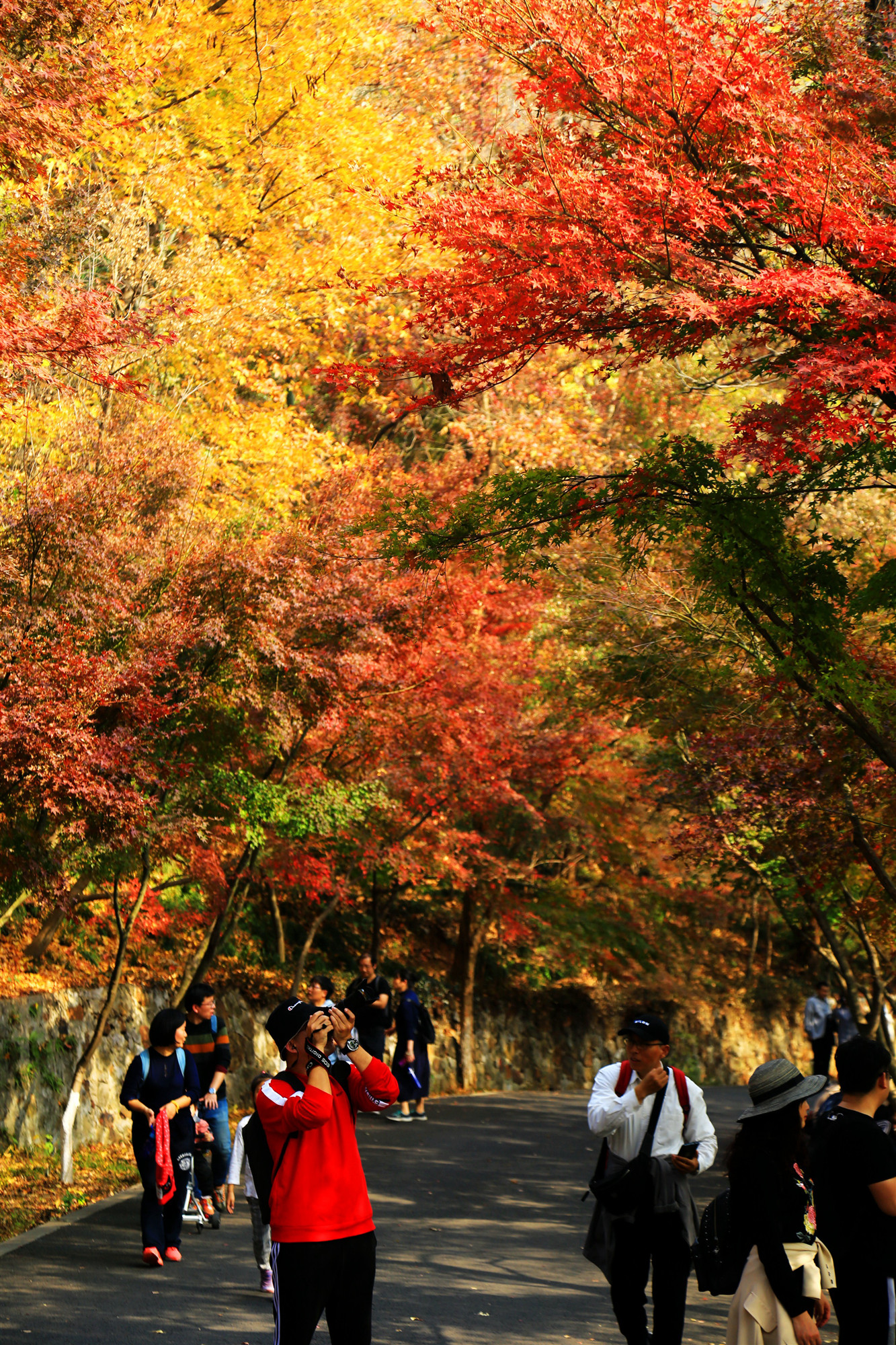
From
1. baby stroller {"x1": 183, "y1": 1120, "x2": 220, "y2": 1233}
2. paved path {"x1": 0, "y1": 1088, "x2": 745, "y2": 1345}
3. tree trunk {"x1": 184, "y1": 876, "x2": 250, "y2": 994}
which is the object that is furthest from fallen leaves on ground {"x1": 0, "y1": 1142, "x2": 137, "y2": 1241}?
tree trunk {"x1": 184, "y1": 876, "x2": 250, "y2": 994}

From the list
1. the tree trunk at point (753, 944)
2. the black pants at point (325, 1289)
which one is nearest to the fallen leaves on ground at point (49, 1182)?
the black pants at point (325, 1289)

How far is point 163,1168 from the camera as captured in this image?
7820 mm

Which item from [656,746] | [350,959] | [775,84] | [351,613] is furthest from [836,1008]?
[775,84]

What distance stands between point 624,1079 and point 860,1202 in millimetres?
1488

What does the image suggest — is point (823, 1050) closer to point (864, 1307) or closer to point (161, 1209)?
point (161, 1209)

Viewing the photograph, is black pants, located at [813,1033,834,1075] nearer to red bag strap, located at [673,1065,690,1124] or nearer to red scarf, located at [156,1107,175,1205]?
red scarf, located at [156,1107,175,1205]

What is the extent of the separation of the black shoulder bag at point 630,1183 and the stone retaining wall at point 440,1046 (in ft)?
26.1

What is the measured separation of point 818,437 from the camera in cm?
678

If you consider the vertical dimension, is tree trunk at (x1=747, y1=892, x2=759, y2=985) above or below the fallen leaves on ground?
above

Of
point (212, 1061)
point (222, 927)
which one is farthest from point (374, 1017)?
point (212, 1061)

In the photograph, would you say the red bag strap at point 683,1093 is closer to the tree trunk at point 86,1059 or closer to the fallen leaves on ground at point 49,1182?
the fallen leaves on ground at point 49,1182

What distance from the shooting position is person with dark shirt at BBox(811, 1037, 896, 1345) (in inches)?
167

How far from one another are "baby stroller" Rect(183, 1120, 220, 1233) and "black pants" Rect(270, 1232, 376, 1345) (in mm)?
5086

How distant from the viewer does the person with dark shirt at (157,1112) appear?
25.7ft
